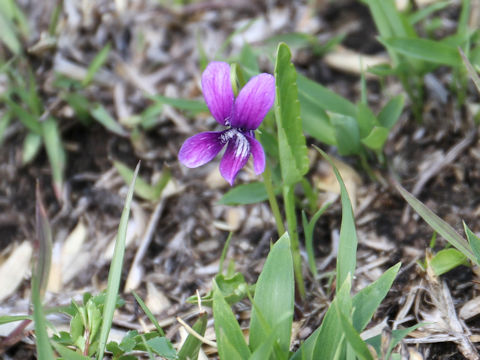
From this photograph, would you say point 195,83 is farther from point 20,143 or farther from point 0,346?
point 0,346

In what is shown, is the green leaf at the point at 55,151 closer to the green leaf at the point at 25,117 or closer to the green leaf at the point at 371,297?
the green leaf at the point at 25,117

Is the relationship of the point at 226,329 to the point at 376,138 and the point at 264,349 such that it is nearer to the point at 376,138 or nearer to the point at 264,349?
the point at 264,349

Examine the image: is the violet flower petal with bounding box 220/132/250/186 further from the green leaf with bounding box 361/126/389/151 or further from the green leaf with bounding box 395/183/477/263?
the green leaf with bounding box 361/126/389/151

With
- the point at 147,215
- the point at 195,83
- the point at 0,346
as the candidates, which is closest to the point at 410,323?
the point at 147,215

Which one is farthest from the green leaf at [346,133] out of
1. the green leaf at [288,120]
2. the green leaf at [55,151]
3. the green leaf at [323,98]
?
the green leaf at [55,151]

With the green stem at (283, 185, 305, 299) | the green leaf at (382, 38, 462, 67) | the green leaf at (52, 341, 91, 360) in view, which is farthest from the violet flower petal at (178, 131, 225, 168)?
the green leaf at (382, 38, 462, 67)
